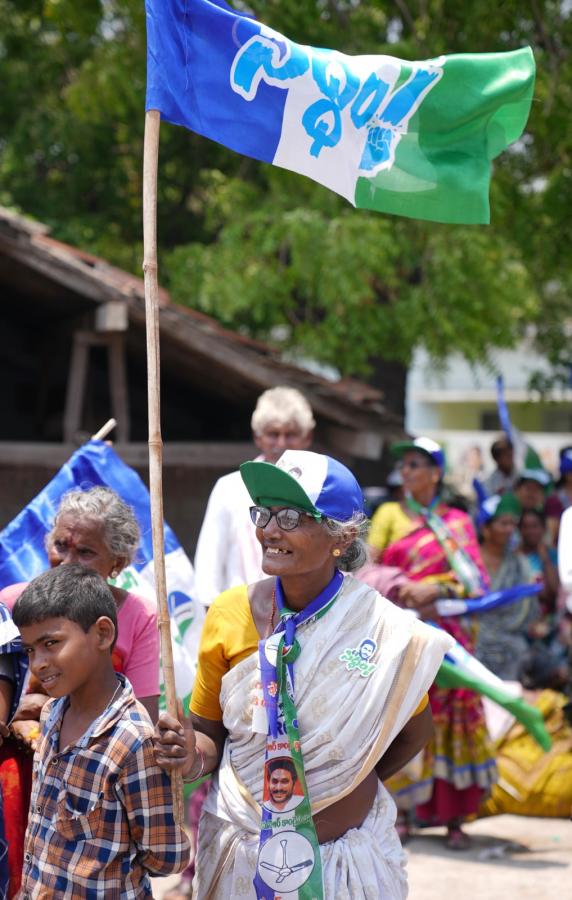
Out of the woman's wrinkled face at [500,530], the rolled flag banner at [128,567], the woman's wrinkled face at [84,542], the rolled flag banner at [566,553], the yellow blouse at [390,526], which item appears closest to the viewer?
the woman's wrinkled face at [84,542]

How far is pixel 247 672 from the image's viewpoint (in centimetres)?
303

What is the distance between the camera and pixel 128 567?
459cm

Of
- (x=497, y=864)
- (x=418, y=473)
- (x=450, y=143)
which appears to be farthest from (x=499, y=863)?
(x=450, y=143)

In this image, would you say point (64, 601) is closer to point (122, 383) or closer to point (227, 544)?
point (227, 544)

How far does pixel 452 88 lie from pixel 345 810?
232 cm

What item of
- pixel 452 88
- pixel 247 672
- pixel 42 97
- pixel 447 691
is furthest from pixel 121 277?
pixel 42 97

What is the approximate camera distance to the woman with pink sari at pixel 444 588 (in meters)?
6.22

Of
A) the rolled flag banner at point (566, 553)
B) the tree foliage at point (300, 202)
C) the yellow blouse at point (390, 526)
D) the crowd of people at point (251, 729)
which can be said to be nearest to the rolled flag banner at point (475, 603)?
the yellow blouse at point (390, 526)

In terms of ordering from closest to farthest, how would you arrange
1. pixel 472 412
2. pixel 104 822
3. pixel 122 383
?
pixel 104 822, pixel 122 383, pixel 472 412

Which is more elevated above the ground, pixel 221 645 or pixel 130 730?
pixel 221 645

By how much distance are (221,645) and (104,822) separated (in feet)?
→ 1.69

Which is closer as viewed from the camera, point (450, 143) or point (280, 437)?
point (450, 143)

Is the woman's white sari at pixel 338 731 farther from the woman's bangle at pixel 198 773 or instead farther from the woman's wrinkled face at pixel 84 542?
the woman's wrinkled face at pixel 84 542

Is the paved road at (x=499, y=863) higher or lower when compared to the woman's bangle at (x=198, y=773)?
lower
